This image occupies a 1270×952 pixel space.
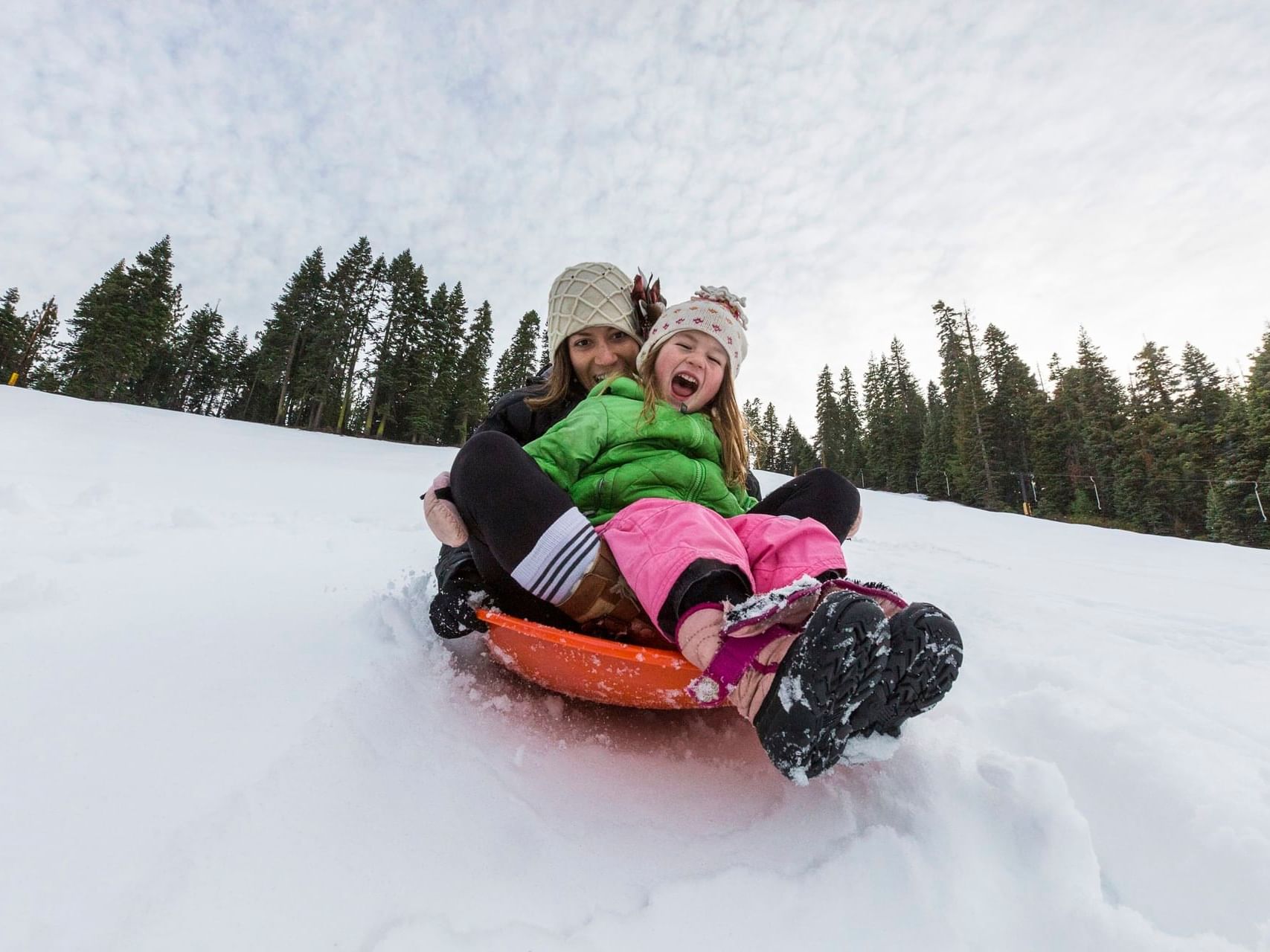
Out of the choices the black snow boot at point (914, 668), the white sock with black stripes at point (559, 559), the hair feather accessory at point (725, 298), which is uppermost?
the hair feather accessory at point (725, 298)

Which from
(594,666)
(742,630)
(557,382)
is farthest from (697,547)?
(557,382)

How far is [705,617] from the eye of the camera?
3.23ft

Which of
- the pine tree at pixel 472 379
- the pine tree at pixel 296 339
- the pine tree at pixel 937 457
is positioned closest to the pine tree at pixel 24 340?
the pine tree at pixel 296 339

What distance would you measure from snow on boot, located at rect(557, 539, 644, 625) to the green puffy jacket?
29cm

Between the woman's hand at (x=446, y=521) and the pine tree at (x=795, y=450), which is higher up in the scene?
the pine tree at (x=795, y=450)

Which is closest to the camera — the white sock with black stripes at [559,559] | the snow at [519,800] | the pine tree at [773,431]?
the snow at [519,800]

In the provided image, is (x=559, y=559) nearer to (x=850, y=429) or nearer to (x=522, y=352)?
(x=522, y=352)

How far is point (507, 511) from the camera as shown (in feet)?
3.98

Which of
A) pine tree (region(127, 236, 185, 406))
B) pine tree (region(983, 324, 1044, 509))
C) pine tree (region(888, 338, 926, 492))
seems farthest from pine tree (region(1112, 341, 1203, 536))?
pine tree (region(127, 236, 185, 406))

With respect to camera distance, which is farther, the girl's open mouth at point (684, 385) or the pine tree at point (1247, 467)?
the pine tree at point (1247, 467)

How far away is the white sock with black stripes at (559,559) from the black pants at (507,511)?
17 mm

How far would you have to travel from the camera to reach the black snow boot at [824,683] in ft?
2.71

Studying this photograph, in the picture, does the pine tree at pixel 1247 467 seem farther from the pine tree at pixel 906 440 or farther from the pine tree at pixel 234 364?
the pine tree at pixel 234 364

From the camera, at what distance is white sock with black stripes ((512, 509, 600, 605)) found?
3.90ft
